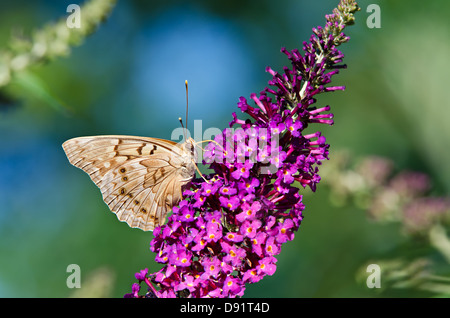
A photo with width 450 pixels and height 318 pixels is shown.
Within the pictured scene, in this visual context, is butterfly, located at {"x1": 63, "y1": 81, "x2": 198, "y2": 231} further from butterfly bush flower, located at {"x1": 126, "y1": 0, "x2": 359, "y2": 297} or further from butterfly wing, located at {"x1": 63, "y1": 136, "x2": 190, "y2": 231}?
butterfly bush flower, located at {"x1": 126, "y1": 0, "x2": 359, "y2": 297}

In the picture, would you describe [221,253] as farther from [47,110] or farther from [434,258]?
[47,110]

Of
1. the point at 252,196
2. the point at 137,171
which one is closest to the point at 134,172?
the point at 137,171

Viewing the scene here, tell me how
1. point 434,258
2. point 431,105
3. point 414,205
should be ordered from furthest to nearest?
Answer: 1. point 431,105
2. point 434,258
3. point 414,205

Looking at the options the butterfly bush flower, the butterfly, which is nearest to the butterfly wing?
the butterfly

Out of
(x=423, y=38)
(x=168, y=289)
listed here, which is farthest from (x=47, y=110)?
(x=423, y=38)

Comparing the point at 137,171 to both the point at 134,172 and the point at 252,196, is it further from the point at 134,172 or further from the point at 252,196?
the point at 252,196

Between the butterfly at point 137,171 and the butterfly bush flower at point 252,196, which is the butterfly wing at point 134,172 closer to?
the butterfly at point 137,171

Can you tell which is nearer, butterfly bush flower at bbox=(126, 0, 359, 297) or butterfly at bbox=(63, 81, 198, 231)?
butterfly bush flower at bbox=(126, 0, 359, 297)
